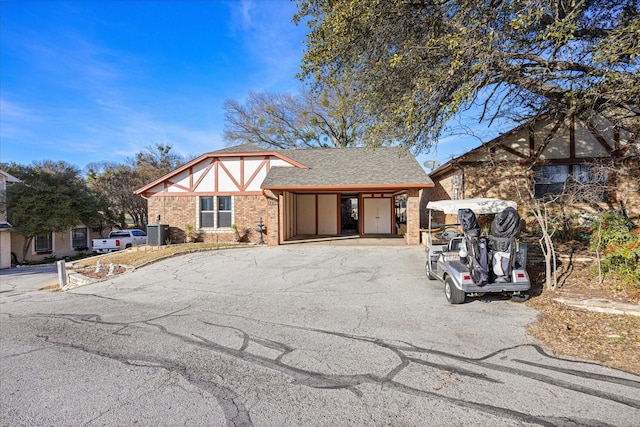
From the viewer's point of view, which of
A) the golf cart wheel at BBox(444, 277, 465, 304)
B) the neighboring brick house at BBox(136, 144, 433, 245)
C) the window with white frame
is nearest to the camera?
the golf cart wheel at BBox(444, 277, 465, 304)

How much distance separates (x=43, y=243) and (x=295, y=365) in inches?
1098

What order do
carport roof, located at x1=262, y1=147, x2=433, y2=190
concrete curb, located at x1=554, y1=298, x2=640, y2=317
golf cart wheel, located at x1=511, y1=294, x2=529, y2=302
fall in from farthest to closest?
1. carport roof, located at x1=262, y1=147, x2=433, y2=190
2. golf cart wheel, located at x1=511, y1=294, x2=529, y2=302
3. concrete curb, located at x1=554, y1=298, x2=640, y2=317

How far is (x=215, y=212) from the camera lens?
57.5 feet

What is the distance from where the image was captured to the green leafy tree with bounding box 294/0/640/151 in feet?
18.9

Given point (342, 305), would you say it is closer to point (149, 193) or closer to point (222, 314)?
point (222, 314)

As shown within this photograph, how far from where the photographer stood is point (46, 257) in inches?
941

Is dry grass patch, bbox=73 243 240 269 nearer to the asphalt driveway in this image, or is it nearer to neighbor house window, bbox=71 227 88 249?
the asphalt driveway

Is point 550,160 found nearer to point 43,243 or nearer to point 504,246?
point 504,246

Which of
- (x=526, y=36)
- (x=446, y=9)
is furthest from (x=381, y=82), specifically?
(x=526, y=36)

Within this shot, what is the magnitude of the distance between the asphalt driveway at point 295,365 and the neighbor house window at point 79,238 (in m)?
22.3

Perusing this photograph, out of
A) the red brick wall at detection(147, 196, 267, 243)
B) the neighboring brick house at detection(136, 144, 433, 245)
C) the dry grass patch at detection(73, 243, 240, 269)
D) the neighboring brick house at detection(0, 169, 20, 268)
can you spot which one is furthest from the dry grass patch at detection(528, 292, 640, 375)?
the neighboring brick house at detection(0, 169, 20, 268)

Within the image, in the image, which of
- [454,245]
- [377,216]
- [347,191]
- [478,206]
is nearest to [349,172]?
[347,191]

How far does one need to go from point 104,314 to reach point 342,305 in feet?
15.4

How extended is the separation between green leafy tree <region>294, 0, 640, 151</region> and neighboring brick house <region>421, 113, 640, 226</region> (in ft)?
18.3
